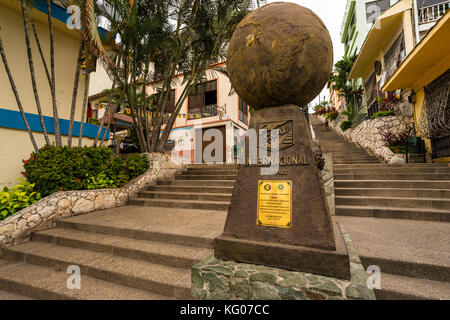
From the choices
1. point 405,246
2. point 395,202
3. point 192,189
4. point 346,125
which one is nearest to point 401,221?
point 395,202

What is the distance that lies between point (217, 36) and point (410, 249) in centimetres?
790

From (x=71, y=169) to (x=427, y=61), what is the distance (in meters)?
9.72

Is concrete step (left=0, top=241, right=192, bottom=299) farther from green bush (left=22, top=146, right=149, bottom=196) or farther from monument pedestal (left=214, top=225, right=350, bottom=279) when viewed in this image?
green bush (left=22, top=146, right=149, bottom=196)

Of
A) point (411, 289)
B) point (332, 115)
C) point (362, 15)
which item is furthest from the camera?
point (332, 115)

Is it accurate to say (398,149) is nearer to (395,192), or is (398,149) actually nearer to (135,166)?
(395,192)

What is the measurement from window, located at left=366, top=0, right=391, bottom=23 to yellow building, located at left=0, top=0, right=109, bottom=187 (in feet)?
54.7

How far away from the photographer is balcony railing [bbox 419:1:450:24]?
812 centimetres

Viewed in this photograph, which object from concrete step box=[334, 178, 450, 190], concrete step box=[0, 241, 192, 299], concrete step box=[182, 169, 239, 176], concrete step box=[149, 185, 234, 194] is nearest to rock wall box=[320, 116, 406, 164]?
concrete step box=[334, 178, 450, 190]

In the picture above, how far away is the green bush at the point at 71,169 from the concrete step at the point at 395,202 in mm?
5562

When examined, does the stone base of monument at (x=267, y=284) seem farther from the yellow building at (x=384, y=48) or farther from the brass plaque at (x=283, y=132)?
the yellow building at (x=384, y=48)

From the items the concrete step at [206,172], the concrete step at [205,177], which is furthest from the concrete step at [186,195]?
the concrete step at [206,172]

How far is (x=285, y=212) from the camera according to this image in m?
1.82

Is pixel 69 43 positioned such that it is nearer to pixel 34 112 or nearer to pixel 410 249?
pixel 34 112

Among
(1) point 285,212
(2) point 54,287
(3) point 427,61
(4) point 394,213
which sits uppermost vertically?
(3) point 427,61
